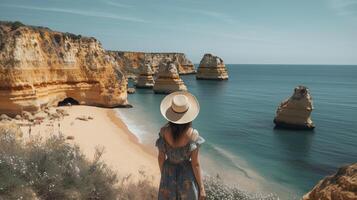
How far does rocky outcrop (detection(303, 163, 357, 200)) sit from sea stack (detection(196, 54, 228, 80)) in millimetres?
82730

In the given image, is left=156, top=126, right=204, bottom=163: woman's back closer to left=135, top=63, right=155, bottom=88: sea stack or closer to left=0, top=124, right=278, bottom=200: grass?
left=0, top=124, right=278, bottom=200: grass

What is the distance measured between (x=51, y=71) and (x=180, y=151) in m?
24.5

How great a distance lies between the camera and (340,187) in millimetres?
5082

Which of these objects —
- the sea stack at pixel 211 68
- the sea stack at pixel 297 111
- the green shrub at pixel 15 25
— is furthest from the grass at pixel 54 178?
the sea stack at pixel 211 68

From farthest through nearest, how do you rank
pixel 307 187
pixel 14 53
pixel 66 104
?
pixel 66 104
pixel 14 53
pixel 307 187

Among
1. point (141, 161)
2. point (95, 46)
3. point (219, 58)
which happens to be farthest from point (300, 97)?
point (219, 58)

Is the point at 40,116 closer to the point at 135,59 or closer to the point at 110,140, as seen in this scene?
the point at 110,140

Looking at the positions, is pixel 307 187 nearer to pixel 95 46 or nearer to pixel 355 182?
pixel 355 182

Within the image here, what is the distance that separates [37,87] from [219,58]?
68.8 m

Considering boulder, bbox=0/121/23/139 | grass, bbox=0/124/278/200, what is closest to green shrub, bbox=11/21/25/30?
boulder, bbox=0/121/23/139

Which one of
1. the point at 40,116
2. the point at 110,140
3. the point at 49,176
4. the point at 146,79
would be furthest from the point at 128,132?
the point at 146,79

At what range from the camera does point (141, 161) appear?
1484 cm

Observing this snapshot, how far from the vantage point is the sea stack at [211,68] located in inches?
3455

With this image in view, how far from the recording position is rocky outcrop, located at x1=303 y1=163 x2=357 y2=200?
4887 mm
